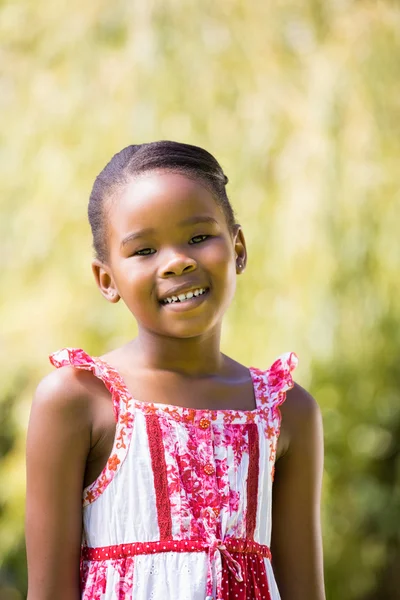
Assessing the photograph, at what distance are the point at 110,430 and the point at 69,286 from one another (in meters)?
2.38

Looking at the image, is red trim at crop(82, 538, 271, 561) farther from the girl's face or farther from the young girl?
the girl's face

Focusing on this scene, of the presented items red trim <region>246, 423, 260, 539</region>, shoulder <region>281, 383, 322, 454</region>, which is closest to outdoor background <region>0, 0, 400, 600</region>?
shoulder <region>281, 383, 322, 454</region>

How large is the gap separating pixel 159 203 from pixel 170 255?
3.7 inches

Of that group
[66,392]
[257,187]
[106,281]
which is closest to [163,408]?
[66,392]

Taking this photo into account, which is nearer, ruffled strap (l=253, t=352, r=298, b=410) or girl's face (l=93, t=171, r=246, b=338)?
girl's face (l=93, t=171, r=246, b=338)

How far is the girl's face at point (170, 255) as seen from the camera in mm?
1701

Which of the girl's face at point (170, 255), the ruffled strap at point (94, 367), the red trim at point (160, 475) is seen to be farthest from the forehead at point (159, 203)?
the red trim at point (160, 475)

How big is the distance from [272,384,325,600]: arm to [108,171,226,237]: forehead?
15.9 inches

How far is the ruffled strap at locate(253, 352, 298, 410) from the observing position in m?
1.83

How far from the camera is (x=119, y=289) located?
177 centimetres

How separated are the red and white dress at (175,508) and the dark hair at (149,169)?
274 millimetres

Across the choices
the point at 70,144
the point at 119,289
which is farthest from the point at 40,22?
the point at 119,289

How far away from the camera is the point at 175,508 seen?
164cm

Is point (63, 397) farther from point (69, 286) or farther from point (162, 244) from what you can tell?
point (69, 286)
